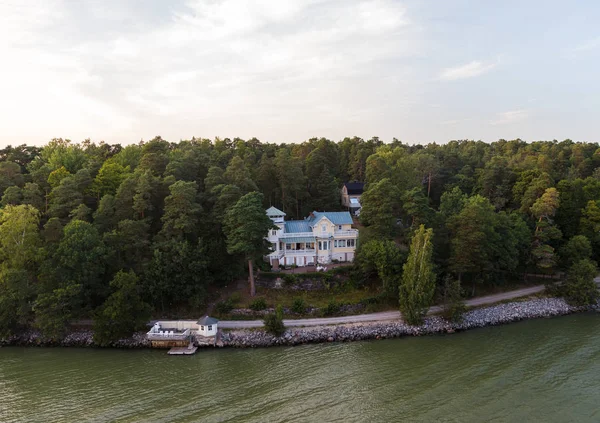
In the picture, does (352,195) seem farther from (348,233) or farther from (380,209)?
(380,209)

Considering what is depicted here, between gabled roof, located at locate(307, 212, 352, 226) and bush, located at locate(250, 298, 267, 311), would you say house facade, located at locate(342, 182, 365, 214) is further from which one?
bush, located at locate(250, 298, 267, 311)

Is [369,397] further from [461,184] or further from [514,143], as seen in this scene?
[514,143]

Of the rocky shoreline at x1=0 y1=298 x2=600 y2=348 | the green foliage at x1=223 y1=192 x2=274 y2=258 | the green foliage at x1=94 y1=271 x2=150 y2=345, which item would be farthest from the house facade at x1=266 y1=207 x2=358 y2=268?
the green foliage at x1=94 y1=271 x2=150 y2=345

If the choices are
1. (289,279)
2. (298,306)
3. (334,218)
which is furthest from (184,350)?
(334,218)

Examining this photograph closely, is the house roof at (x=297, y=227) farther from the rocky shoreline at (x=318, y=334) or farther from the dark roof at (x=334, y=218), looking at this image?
the rocky shoreline at (x=318, y=334)

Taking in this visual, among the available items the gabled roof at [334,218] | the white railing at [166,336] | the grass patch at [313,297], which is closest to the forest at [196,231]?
the grass patch at [313,297]

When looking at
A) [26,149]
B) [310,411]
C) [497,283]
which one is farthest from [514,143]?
[26,149]
